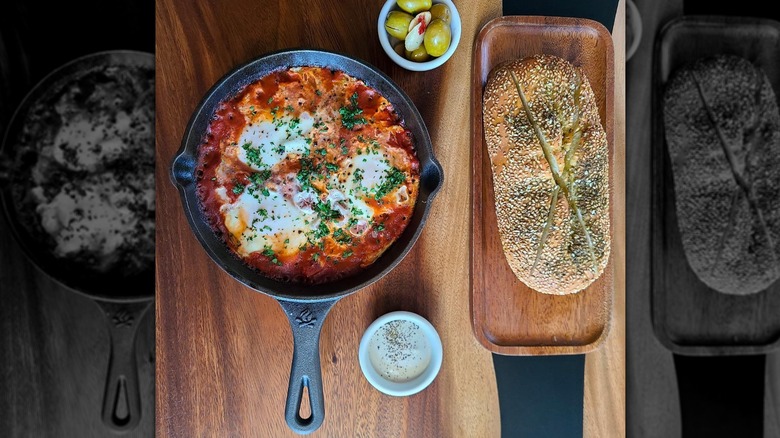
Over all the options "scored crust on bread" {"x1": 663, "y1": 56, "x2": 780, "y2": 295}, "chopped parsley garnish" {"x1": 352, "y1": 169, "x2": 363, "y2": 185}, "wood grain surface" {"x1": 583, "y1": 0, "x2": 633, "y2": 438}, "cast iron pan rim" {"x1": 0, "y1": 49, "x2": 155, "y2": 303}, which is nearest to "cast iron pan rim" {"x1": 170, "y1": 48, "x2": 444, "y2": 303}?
"chopped parsley garnish" {"x1": 352, "y1": 169, "x2": 363, "y2": 185}

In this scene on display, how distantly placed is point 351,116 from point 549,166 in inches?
28.8

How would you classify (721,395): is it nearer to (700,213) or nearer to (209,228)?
(700,213)

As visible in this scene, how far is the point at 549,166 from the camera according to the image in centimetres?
213

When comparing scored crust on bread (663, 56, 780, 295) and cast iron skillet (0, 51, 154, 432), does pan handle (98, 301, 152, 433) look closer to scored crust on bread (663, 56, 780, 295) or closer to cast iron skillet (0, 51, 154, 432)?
cast iron skillet (0, 51, 154, 432)

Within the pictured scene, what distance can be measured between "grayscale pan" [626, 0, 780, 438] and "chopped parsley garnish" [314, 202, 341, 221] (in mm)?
1484

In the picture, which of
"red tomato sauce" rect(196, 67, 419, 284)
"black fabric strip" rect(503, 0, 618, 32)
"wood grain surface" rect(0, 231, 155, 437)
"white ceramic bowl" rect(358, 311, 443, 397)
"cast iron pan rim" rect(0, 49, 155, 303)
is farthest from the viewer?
"wood grain surface" rect(0, 231, 155, 437)

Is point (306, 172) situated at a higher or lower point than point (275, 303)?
higher

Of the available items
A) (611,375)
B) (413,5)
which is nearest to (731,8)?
(413,5)

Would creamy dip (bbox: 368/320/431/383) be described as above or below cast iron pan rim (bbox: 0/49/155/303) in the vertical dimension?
below

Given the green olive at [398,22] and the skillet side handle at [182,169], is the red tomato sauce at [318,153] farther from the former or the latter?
the green olive at [398,22]

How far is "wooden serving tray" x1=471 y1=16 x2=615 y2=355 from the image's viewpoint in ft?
7.38

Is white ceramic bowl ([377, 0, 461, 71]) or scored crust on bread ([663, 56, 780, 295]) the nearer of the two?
white ceramic bowl ([377, 0, 461, 71])

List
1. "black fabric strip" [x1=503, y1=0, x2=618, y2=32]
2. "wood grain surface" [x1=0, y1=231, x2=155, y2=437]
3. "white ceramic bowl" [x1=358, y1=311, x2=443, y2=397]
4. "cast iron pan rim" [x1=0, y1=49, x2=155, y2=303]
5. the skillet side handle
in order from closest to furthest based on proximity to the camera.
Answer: the skillet side handle, "white ceramic bowl" [x1=358, y1=311, x2=443, y2=397], "black fabric strip" [x1=503, y1=0, x2=618, y2=32], "cast iron pan rim" [x1=0, y1=49, x2=155, y2=303], "wood grain surface" [x1=0, y1=231, x2=155, y2=437]

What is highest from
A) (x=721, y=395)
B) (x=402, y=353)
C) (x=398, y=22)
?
(x=398, y=22)
